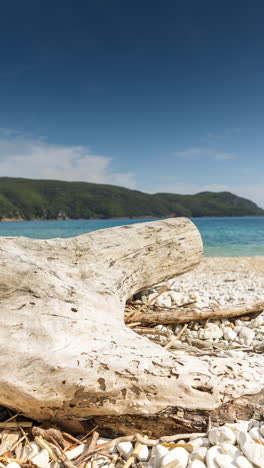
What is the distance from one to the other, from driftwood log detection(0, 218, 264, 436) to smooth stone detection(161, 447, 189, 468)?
0.73ft

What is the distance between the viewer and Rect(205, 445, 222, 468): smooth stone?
1.68 meters

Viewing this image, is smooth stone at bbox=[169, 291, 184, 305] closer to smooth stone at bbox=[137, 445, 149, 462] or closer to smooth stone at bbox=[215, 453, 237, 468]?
smooth stone at bbox=[137, 445, 149, 462]

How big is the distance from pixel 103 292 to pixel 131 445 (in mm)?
1518

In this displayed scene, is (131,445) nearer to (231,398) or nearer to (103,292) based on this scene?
(231,398)

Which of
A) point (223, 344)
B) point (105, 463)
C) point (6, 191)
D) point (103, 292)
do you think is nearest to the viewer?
point (105, 463)

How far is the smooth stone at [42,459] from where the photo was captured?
1826mm

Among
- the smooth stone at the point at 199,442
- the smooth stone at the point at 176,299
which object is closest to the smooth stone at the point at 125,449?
the smooth stone at the point at 199,442

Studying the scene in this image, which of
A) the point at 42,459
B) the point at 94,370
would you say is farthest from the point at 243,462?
the point at 42,459

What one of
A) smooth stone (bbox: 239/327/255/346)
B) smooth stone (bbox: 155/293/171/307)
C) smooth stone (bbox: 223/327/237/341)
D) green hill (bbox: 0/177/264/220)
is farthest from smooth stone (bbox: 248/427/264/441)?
green hill (bbox: 0/177/264/220)

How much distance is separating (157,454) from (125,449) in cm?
23

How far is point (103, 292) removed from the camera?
322 cm

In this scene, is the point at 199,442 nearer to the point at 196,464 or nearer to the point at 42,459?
the point at 196,464

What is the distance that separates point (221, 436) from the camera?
1.85 meters

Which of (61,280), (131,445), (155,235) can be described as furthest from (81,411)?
(155,235)
